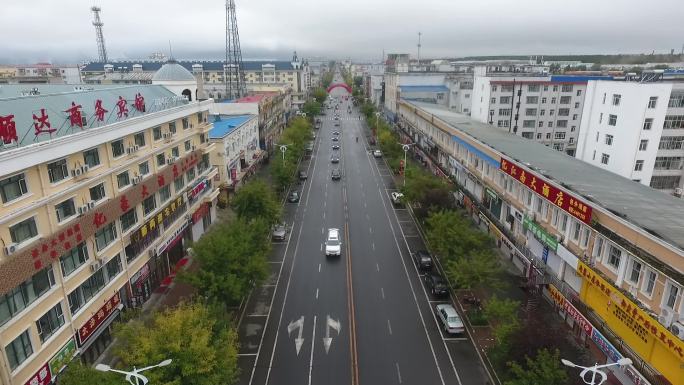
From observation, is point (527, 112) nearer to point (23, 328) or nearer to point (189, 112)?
point (189, 112)

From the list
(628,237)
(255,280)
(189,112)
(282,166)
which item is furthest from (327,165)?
(628,237)

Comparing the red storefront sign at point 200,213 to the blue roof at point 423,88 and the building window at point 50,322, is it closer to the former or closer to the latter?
the building window at point 50,322

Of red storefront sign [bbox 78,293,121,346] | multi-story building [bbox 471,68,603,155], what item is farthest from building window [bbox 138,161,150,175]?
multi-story building [bbox 471,68,603,155]

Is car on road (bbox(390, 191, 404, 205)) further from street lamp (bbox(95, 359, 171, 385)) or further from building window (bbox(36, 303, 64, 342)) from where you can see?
street lamp (bbox(95, 359, 171, 385))

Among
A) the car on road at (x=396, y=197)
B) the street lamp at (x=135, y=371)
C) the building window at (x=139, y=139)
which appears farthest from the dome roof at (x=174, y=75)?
the street lamp at (x=135, y=371)

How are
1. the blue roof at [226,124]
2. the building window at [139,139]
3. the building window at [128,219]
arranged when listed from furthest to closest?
the blue roof at [226,124], the building window at [139,139], the building window at [128,219]
